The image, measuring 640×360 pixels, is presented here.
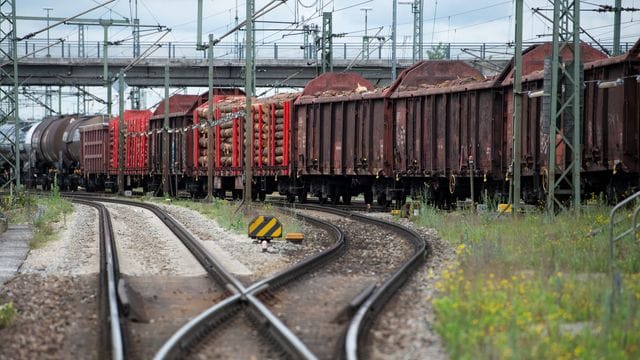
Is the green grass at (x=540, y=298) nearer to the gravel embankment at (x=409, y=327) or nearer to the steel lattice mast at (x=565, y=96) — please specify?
the gravel embankment at (x=409, y=327)

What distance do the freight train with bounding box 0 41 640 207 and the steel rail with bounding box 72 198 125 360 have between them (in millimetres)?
8456

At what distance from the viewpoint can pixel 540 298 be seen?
395 inches

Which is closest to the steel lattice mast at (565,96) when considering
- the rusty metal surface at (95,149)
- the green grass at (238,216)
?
the green grass at (238,216)

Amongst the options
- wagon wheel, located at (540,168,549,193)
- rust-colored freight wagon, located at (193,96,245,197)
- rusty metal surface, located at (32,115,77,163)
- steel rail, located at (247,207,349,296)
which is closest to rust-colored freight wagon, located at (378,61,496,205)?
wagon wheel, located at (540,168,549,193)

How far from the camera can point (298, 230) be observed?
21.8 meters

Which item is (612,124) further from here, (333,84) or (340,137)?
(333,84)

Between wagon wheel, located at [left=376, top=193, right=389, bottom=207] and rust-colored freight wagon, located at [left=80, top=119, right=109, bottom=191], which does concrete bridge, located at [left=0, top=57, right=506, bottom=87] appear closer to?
rust-colored freight wagon, located at [left=80, top=119, right=109, bottom=191]

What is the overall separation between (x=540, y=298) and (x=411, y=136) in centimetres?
1909

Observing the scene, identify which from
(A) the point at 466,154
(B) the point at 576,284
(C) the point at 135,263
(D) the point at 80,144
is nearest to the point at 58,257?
(C) the point at 135,263

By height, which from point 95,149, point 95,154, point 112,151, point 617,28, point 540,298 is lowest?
point 540,298

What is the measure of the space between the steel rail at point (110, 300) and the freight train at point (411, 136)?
8.46m

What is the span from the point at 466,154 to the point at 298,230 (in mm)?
6198

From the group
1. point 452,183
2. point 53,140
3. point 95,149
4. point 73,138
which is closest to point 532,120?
point 452,183

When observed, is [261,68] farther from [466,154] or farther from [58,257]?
[58,257]
